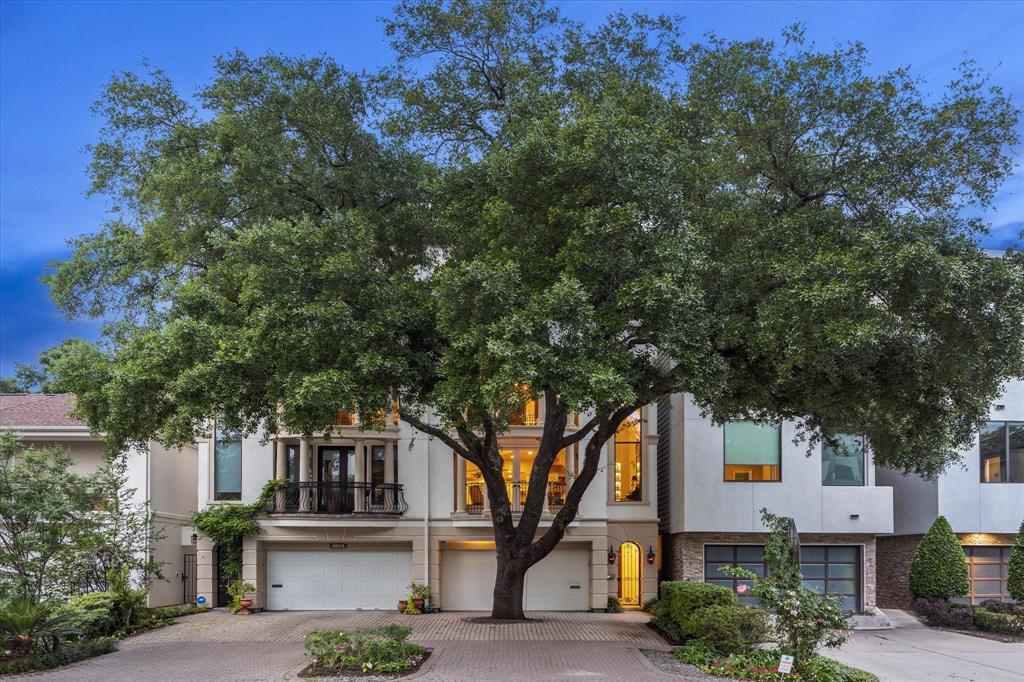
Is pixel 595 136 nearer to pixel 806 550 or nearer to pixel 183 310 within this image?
pixel 183 310

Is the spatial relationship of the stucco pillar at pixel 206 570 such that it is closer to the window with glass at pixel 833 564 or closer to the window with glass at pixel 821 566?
the window with glass at pixel 821 566

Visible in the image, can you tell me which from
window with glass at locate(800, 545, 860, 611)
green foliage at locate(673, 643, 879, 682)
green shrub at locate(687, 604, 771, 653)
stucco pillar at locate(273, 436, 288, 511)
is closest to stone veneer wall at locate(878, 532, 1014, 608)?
window with glass at locate(800, 545, 860, 611)

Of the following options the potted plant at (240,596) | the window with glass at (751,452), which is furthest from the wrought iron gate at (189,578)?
the window with glass at (751,452)

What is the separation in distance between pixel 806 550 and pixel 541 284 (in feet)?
45.3

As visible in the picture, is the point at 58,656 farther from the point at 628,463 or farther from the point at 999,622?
the point at 999,622

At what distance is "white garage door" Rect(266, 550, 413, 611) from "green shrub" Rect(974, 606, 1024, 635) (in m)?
15.1

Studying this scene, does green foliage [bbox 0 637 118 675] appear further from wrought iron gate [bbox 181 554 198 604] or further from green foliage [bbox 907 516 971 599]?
green foliage [bbox 907 516 971 599]

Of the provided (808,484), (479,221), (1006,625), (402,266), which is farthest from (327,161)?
(1006,625)

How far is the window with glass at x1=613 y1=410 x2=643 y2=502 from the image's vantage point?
26.9 m

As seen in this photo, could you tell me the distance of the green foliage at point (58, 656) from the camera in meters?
15.4

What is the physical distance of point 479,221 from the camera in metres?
16.2

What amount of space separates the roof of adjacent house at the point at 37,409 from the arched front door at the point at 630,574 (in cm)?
1550

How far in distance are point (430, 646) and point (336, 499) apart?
28.9 feet

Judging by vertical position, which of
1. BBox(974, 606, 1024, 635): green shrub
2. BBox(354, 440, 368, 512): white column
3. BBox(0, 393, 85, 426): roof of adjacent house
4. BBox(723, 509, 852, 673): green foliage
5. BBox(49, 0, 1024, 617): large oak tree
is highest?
BBox(49, 0, 1024, 617): large oak tree
